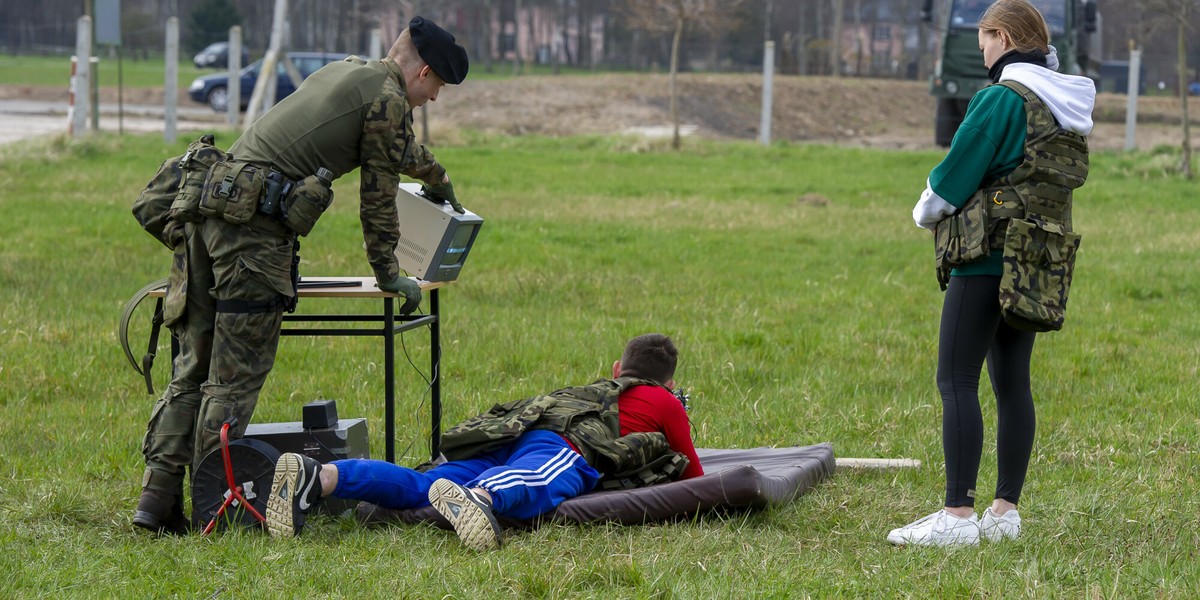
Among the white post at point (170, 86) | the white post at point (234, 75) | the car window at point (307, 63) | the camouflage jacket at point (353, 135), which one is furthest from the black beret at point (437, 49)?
the car window at point (307, 63)

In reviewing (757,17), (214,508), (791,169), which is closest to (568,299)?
(214,508)

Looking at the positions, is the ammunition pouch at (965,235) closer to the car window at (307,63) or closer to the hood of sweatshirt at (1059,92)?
the hood of sweatshirt at (1059,92)

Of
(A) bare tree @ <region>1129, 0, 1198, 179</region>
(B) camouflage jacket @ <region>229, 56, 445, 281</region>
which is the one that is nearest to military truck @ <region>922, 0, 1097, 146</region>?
(A) bare tree @ <region>1129, 0, 1198, 179</region>

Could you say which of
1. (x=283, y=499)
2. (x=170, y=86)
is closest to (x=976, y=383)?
(x=283, y=499)

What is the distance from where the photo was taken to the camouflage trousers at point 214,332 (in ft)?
15.4

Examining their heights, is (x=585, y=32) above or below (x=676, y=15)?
above

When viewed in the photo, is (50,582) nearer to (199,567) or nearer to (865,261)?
(199,567)

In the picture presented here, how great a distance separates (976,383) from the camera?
446 centimetres

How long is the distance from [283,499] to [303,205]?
104 cm

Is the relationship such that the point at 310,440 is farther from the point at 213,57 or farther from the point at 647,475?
the point at 213,57

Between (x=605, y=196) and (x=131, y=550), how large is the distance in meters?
13.2

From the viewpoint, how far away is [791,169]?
21.6 metres

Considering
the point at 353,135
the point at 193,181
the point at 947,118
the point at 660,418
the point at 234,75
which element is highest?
the point at 234,75

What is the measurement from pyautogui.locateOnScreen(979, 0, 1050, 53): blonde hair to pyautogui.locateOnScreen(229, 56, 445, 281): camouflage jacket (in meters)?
2.12
